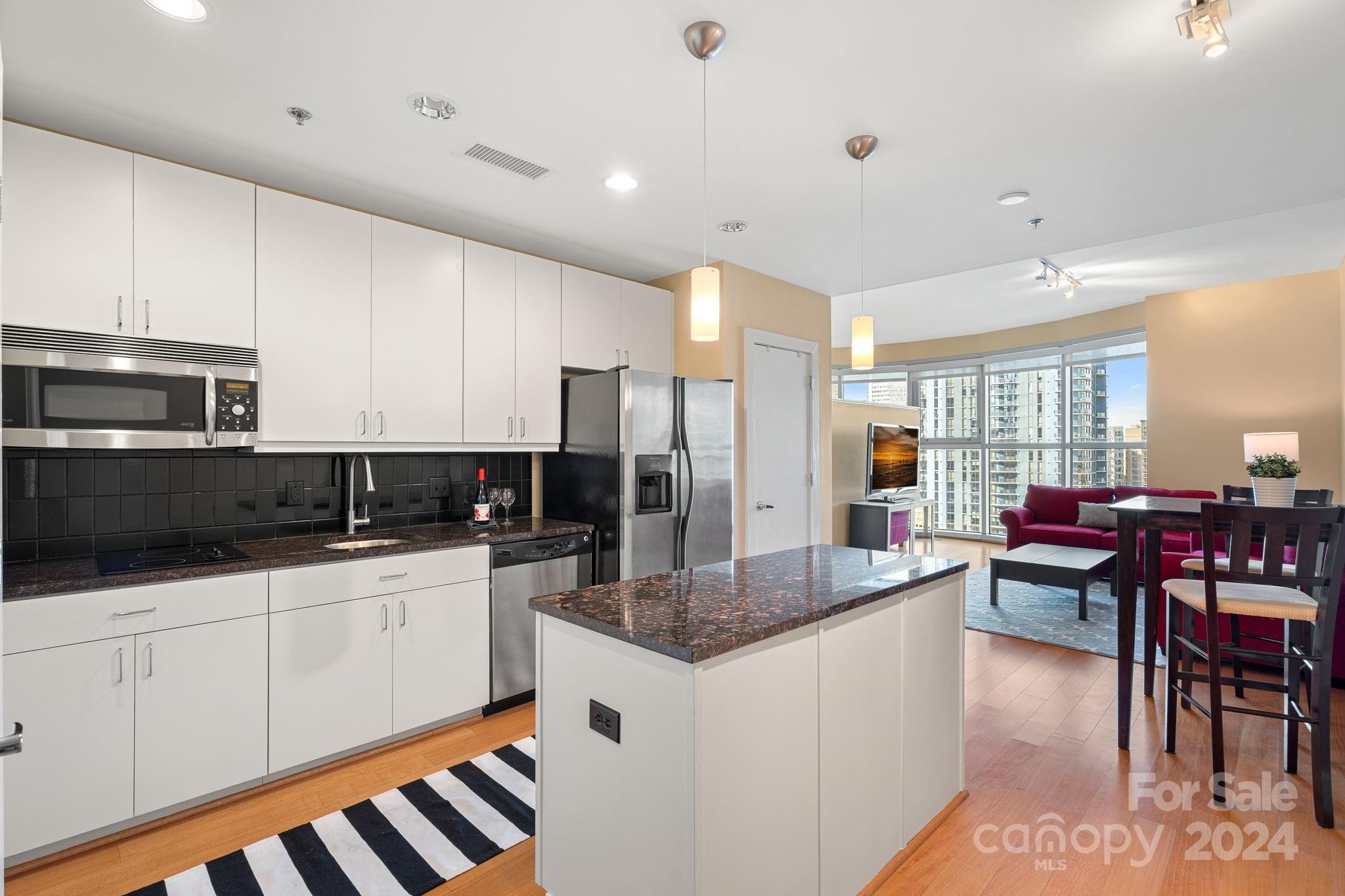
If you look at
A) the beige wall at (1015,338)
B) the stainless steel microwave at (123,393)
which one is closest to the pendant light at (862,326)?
the stainless steel microwave at (123,393)

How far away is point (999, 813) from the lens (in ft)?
7.90

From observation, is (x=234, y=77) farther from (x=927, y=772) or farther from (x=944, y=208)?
(x=927, y=772)

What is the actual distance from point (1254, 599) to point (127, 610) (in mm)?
4068

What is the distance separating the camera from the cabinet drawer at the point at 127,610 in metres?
2.09

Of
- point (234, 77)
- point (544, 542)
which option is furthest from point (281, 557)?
point (234, 77)

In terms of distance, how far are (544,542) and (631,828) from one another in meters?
1.92

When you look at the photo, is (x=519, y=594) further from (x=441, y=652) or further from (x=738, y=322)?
(x=738, y=322)

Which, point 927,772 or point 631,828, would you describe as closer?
point 631,828

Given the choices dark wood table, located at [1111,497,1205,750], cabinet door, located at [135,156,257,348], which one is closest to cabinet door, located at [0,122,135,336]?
cabinet door, located at [135,156,257,348]

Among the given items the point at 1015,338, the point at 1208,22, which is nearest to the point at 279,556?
the point at 1208,22

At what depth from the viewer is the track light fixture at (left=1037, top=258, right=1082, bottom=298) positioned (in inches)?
209

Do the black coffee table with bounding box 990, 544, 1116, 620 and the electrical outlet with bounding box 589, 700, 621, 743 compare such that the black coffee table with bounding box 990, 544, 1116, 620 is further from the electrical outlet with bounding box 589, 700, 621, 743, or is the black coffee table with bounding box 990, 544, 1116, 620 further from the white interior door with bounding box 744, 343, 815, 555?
the electrical outlet with bounding box 589, 700, 621, 743

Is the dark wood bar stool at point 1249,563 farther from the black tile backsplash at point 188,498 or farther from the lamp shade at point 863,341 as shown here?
the black tile backsplash at point 188,498

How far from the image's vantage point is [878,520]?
653 centimetres
